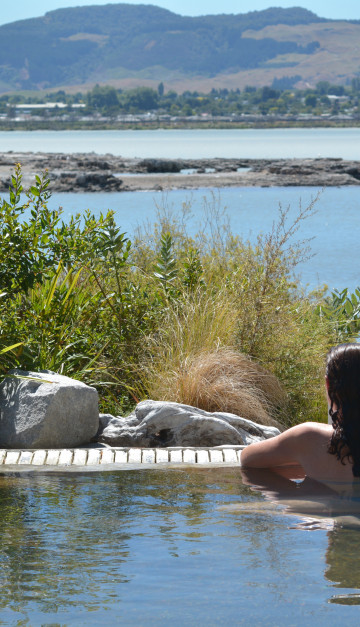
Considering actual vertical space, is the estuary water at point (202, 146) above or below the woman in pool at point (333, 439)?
below

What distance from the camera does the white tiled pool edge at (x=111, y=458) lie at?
629 centimetres

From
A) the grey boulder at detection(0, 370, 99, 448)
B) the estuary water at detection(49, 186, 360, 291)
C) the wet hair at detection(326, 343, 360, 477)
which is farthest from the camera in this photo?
the estuary water at detection(49, 186, 360, 291)

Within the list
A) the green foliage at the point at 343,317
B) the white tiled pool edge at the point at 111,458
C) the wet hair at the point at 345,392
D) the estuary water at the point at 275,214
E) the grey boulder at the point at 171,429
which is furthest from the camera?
the estuary water at the point at 275,214

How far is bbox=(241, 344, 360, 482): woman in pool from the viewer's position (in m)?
4.80

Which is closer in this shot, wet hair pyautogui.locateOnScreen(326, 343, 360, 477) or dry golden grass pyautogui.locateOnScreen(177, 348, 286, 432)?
wet hair pyautogui.locateOnScreen(326, 343, 360, 477)

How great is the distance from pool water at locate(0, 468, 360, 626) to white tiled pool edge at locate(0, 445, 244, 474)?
18 centimetres

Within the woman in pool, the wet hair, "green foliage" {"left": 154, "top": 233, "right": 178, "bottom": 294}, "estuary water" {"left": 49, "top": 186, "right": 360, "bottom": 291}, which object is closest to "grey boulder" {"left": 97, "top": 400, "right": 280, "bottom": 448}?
the woman in pool

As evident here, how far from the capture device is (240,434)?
6.95m

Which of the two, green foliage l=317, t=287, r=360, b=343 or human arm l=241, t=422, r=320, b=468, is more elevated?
human arm l=241, t=422, r=320, b=468

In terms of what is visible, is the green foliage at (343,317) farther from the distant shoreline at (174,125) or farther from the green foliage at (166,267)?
the distant shoreline at (174,125)

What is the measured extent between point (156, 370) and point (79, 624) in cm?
403

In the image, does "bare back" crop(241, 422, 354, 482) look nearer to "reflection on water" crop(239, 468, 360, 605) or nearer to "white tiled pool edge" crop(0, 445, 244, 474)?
"reflection on water" crop(239, 468, 360, 605)

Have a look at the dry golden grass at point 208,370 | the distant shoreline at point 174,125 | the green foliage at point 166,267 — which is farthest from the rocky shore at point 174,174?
the distant shoreline at point 174,125

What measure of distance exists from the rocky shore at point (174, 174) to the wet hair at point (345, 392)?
42532 mm
